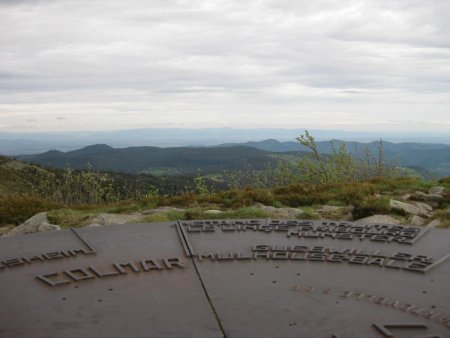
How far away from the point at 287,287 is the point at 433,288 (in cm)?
143

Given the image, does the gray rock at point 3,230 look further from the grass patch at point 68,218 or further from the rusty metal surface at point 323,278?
the rusty metal surface at point 323,278

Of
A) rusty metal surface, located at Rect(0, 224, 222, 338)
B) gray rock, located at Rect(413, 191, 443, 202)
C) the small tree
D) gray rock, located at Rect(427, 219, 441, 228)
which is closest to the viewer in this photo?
rusty metal surface, located at Rect(0, 224, 222, 338)

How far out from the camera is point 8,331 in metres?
3.72

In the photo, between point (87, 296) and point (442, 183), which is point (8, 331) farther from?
point (442, 183)

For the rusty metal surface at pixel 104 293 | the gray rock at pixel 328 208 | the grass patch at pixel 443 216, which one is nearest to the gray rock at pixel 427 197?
the grass patch at pixel 443 216

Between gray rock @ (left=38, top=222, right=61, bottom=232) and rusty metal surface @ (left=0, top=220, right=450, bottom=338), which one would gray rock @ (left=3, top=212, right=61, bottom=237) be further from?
rusty metal surface @ (left=0, top=220, right=450, bottom=338)

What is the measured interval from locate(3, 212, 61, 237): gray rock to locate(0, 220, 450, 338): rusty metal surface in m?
2.52

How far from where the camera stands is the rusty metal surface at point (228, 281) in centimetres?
382

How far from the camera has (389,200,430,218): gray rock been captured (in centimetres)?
997

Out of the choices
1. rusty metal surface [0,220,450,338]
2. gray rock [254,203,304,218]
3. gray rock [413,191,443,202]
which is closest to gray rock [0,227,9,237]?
rusty metal surface [0,220,450,338]

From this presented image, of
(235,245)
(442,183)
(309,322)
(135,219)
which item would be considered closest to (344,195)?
(442,183)

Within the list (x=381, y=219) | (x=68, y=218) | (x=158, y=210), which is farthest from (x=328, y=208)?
(x=68, y=218)

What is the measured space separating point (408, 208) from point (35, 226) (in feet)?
25.6

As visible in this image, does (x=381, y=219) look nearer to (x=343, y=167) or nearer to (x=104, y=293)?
(x=104, y=293)
